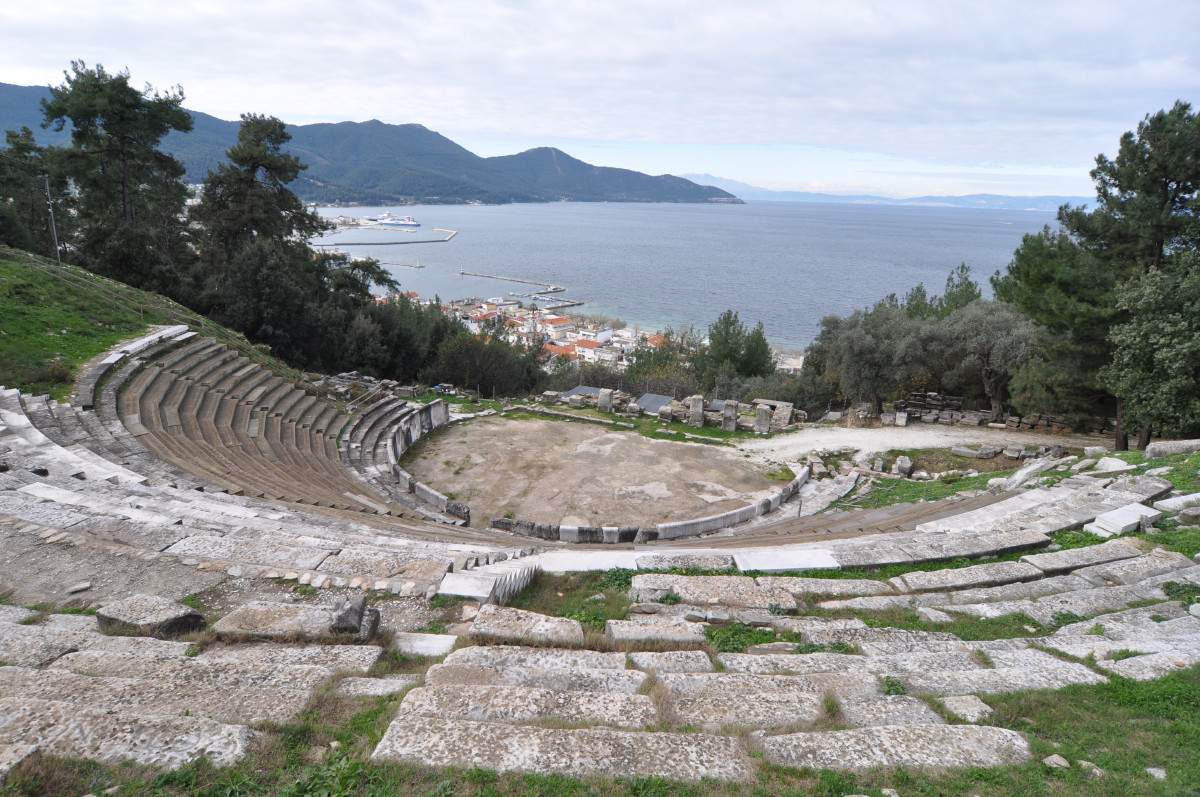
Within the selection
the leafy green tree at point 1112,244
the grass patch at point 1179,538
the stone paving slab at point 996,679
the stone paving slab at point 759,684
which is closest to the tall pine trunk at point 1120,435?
the leafy green tree at point 1112,244

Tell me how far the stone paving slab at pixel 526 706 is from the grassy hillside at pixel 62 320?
14334 millimetres

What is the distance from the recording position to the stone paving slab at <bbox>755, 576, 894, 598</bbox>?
7629mm

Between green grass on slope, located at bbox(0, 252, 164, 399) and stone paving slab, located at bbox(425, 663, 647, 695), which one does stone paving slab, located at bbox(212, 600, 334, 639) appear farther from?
green grass on slope, located at bbox(0, 252, 164, 399)

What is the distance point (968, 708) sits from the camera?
15.9ft

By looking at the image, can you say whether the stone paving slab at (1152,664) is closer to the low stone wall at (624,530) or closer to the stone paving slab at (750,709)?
the stone paving slab at (750,709)

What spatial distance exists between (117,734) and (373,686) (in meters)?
1.59

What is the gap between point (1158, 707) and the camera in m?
4.82

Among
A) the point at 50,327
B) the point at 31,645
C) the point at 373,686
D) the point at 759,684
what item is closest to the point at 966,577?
the point at 759,684

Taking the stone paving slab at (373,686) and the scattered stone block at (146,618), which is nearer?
the stone paving slab at (373,686)

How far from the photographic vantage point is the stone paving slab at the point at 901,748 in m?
4.03

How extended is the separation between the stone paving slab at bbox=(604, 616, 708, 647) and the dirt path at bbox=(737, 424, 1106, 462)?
1326 cm

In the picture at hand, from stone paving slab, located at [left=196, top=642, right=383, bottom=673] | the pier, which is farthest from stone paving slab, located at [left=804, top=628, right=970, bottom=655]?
the pier

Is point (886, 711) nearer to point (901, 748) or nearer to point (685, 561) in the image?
point (901, 748)

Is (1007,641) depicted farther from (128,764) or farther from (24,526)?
(24,526)
